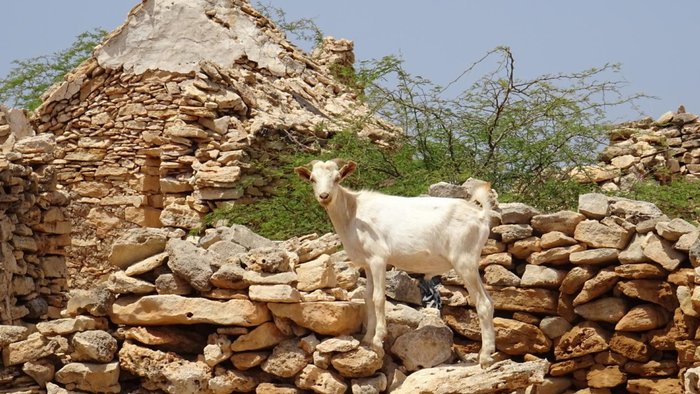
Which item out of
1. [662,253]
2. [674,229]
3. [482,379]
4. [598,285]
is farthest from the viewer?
[598,285]

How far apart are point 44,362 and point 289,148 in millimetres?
7198

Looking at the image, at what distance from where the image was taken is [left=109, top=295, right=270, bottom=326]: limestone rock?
7629mm

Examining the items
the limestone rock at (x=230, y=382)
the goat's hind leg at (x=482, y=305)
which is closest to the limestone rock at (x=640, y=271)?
the goat's hind leg at (x=482, y=305)

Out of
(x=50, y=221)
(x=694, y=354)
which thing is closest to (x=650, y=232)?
(x=694, y=354)

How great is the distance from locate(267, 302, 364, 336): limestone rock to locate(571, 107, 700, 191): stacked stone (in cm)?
921

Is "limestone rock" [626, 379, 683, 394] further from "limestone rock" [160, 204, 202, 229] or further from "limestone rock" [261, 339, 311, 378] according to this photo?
"limestone rock" [160, 204, 202, 229]

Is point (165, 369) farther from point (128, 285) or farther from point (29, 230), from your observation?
point (29, 230)

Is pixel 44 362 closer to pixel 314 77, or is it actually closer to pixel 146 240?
pixel 146 240

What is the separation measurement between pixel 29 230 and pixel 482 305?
596 centimetres

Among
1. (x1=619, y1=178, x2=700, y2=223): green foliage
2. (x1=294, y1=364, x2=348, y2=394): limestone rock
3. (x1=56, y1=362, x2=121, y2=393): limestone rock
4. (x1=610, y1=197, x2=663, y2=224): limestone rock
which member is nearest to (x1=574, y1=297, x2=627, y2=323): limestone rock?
(x1=610, y1=197, x2=663, y2=224): limestone rock

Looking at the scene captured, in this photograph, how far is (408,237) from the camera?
748 centimetres

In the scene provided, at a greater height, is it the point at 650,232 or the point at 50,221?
the point at 50,221

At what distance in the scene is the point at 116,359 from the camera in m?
8.02

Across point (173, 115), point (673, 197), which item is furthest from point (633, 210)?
point (173, 115)
